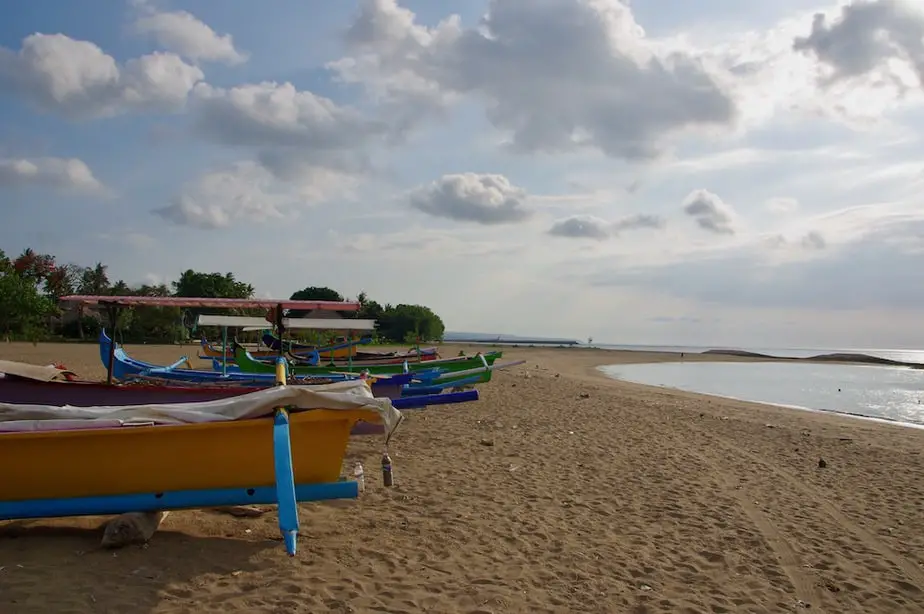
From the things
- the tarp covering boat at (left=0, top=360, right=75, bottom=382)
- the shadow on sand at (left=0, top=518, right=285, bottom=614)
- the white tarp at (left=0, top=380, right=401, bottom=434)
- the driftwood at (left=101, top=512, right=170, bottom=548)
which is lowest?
the shadow on sand at (left=0, top=518, right=285, bottom=614)

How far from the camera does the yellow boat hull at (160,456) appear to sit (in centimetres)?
Answer: 469

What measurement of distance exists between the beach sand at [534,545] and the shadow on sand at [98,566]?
0.01 metres

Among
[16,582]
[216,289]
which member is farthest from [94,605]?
[216,289]

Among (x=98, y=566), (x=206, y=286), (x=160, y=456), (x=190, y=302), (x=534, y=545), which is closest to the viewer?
(x=98, y=566)

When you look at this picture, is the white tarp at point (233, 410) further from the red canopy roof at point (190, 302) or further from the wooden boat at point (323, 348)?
the wooden boat at point (323, 348)

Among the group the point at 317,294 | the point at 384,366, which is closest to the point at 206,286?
the point at 317,294

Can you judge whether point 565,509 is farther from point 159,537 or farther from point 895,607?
point 159,537

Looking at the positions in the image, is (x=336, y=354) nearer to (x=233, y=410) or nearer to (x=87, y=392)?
(x=87, y=392)

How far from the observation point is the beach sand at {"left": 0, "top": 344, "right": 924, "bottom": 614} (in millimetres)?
4176

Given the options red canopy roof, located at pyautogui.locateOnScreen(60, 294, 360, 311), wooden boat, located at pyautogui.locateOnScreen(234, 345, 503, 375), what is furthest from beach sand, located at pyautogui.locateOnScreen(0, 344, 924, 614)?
wooden boat, located at pyautogui.locateOnScreen(234, 345, 503, 375)

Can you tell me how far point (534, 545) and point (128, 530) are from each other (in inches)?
124

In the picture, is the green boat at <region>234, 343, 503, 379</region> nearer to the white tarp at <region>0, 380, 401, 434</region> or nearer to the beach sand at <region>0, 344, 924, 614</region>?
the beach sand at <region>0, 344, 924, 614</region>

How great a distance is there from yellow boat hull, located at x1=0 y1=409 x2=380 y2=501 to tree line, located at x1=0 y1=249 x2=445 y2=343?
89.3 ft

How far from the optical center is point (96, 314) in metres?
33.8
